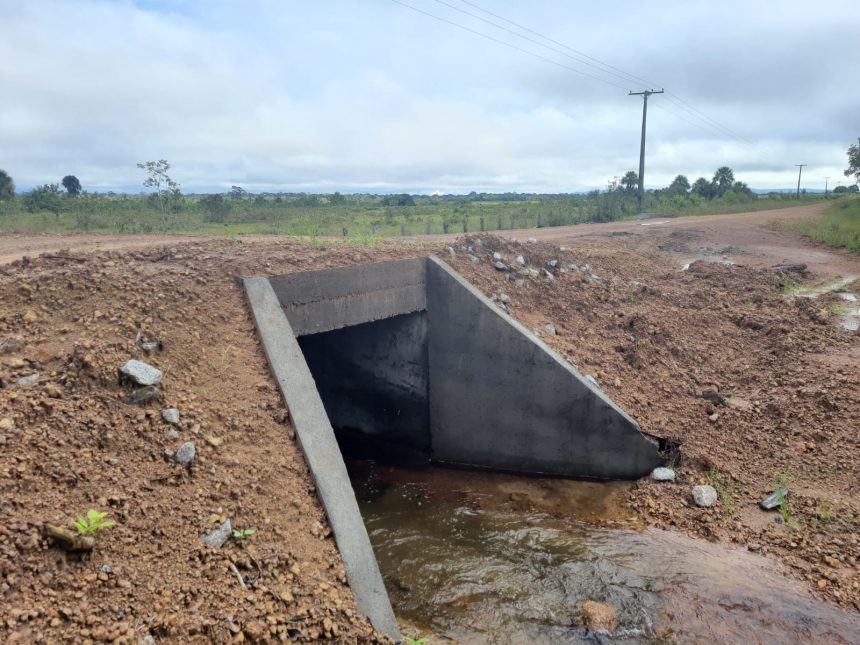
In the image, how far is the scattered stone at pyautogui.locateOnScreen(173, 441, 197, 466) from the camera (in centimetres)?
414

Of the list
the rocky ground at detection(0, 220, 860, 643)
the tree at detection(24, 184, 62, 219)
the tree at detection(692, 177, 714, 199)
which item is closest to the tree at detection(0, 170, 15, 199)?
the tree at detection(24, 184, 62, 219)

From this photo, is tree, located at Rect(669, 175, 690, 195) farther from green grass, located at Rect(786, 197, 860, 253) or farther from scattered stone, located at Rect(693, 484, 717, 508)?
scattered stone, located at Rect(693, 484, 717, 508)

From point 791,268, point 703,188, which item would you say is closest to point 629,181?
point 703,188

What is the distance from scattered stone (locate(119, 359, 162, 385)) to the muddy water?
3.18m

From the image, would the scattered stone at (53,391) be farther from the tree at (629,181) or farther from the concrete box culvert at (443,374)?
the tree at (629,181)

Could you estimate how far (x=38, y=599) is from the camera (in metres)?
2.87

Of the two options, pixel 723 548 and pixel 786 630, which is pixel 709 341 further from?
pixel 786 630

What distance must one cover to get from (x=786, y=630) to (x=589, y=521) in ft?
7.52

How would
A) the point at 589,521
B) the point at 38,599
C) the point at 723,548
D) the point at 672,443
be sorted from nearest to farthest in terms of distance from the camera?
1. the point at 38,599
2. the point at 723,548
3. the point at 589,521
4. the point at 672,443

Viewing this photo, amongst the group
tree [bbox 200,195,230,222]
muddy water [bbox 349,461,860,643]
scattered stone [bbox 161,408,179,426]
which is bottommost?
muddy water [bbox 349,461,860,643]

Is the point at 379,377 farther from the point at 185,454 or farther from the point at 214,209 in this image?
the point at 214,209

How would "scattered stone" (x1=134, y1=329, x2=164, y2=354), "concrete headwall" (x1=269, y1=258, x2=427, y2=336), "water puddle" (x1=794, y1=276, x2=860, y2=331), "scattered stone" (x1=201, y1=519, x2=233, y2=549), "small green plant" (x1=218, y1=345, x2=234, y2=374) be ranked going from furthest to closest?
"water puddle" (x1=794, y1=276, x2=860, y2=331) → "concrete headwall" (x1=269, y1=258, x2=427, y2=336) → "small green plant" (x1=218, y1=345, x2=234, y2=374) → "scattered stone" (x1=134, y1=329, x2=164, y2=354) → "scattered stone" (x1=201, y1=519, x2=233, y2=549)

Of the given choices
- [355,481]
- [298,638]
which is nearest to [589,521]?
[355,481]

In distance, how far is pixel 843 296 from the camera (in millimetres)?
11797
